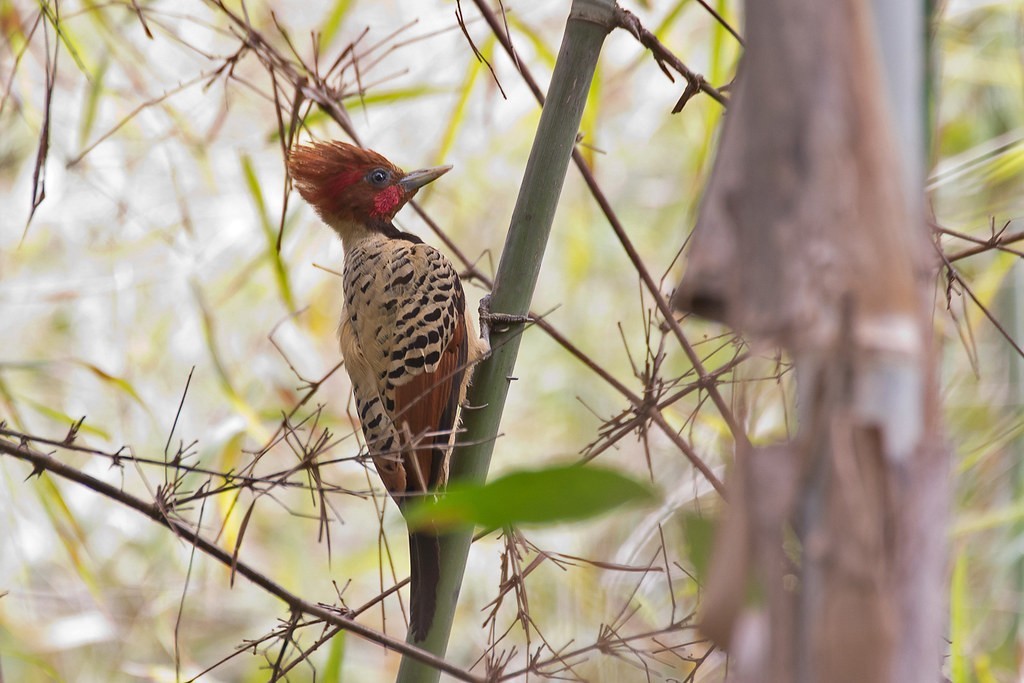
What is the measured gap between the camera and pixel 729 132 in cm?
47

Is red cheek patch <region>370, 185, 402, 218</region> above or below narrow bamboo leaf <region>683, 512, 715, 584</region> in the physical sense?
above

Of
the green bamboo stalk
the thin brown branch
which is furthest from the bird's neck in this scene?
the thin brown branch

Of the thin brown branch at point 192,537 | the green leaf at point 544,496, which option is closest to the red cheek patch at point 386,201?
the thin brown branch at point 192,537

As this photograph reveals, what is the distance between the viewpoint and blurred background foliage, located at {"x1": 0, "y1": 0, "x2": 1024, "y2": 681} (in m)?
2.34

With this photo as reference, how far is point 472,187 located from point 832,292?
3463 mm

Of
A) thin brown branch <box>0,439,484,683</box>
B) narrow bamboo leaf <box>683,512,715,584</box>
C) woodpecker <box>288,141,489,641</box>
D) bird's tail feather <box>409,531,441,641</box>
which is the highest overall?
woodpecker <box>288,141,489,641</box>

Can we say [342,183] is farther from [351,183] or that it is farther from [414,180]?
[414,180]

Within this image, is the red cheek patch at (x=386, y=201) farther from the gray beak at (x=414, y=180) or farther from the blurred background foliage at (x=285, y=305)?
the blurred background foliage at (x=285, y=305)

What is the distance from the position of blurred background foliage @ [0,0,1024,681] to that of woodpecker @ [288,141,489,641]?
0.20 meters

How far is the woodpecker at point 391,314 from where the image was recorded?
162cm

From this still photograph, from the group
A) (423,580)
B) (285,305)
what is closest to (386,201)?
(285,305)

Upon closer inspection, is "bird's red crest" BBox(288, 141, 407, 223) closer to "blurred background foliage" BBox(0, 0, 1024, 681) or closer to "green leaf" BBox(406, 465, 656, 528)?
"blurred background foliage" BBox(0, 0, 1024, 681)

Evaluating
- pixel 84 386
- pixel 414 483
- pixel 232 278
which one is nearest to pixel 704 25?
pixel 232 278

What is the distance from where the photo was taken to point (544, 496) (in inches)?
18.3
